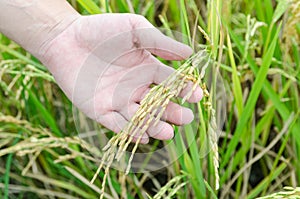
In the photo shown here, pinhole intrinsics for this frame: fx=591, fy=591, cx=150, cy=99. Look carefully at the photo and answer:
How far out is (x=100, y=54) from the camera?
120 cm

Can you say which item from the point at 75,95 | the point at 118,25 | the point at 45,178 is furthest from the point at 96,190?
the point at 118,25

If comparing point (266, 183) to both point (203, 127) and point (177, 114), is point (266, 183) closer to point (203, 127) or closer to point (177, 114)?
point (203, 127)

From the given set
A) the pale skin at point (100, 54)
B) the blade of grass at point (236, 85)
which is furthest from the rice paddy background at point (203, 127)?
the pale skin at point (100, 54)

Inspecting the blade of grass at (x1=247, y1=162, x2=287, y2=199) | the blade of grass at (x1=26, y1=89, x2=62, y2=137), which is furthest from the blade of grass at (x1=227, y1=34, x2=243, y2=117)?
the blade of grass at (x1=26, y1=89, x2=62, y2=137)

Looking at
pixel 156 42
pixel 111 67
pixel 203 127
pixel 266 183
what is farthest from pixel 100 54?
pixel 266 183

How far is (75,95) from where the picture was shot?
123cm

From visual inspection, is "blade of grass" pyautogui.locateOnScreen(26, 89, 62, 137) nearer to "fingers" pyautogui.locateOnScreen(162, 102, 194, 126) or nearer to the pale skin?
the pale skin

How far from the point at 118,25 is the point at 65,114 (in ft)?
1.79

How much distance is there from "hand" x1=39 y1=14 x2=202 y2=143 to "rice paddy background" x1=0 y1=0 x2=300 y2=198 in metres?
0.12

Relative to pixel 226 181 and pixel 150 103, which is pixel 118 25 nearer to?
pixel 150 103

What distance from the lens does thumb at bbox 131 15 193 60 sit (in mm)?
1079

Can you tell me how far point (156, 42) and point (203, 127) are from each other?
28cm

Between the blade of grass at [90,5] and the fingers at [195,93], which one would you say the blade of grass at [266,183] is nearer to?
the fingers at [195,93]

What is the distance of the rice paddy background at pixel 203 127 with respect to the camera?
4.42ft
